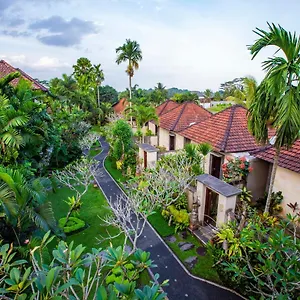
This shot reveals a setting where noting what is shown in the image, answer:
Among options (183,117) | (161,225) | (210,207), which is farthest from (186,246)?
(183,117)

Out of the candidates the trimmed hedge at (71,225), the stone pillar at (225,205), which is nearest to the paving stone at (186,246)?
the stone pillar at (225,205)

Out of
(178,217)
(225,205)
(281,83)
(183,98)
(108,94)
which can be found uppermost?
(281,83)

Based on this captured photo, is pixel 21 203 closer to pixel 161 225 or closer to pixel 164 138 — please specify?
pixel 161 225

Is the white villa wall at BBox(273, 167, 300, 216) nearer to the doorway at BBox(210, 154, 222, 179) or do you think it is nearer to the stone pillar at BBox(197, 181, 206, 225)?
the stone pillar at BBox(197, 181, 206, 225)

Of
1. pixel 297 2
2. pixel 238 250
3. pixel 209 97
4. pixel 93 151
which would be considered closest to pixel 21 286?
pixel 238 250

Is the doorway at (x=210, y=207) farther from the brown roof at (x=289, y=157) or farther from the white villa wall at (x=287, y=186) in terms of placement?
the brown roof at (x=289, y=157)

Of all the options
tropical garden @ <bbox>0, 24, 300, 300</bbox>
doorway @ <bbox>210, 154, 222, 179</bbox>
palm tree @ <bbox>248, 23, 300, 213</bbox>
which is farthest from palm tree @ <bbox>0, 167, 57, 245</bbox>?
doorway @ <bbox>210, 154, 222, 179</bbox>
